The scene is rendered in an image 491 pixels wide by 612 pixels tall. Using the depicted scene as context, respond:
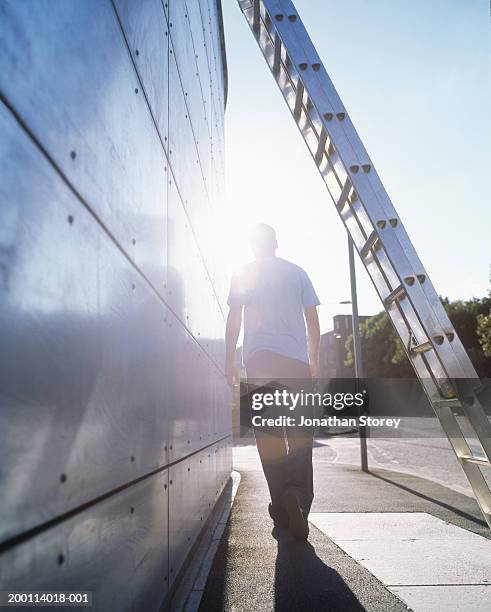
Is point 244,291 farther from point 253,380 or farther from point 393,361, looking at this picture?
point 393,361

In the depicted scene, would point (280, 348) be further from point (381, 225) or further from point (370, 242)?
point (381, 225)

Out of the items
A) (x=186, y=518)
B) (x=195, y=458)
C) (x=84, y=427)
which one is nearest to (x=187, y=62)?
(x=195, y=458)

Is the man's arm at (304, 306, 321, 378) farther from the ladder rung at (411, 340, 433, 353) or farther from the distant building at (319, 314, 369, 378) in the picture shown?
the distant building at (319, 314, 369, 378)

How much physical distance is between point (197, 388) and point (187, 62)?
2.15 meters

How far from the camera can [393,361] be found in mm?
51281

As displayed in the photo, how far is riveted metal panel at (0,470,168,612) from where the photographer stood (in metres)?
1.05

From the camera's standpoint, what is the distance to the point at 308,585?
2.87 m

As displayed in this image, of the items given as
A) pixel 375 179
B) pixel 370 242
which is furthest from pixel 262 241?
pixel 375 179

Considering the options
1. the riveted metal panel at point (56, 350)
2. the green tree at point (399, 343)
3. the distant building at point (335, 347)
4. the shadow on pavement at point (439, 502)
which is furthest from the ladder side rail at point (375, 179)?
the distant building at point (335, 347)

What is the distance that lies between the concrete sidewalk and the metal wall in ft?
1.27

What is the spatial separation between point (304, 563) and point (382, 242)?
1.88 m

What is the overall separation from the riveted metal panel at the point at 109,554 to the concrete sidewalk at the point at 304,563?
609mm

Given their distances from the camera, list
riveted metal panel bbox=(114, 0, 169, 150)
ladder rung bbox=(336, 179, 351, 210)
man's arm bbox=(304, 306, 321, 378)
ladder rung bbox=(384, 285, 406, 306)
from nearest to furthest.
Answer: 1. riveted metal panel bbox=(114, 0, 169, 150)
2. ladder rung bbox=(384, 285, 406, 306)
3. ladder rung bbox=(336, 179, 351, 210)
4. man's arm bbox=(304, 306, 321, 378)

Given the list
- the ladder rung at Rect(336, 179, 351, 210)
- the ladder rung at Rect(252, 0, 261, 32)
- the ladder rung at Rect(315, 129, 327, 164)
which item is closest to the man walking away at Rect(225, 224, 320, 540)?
the ladder rung at Rect(336, 179, 351, 210)
